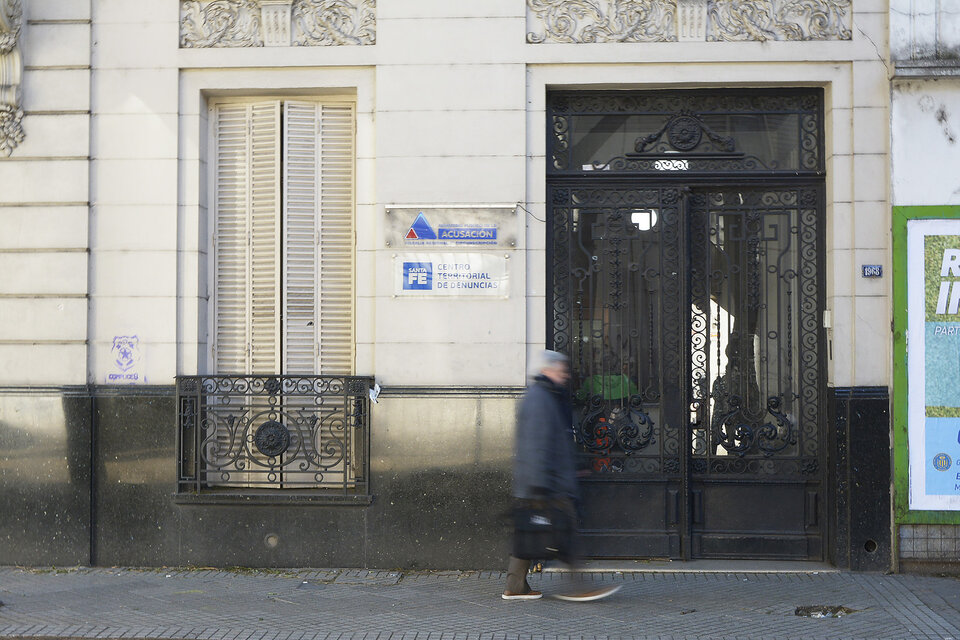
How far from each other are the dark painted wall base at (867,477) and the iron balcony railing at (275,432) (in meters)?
4.02

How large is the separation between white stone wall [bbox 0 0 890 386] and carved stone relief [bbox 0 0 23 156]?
0.37 ft

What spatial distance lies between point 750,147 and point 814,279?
1268 millimetres

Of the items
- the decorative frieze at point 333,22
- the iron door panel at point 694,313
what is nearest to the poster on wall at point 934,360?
the iron door panel at point 694,313

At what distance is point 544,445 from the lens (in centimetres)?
723

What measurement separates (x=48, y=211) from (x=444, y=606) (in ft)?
15.7

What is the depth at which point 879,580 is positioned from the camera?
838 centimetres

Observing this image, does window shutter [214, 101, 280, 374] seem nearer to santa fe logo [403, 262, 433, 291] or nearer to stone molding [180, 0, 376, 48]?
stone molding [180, 0, 376, 48]

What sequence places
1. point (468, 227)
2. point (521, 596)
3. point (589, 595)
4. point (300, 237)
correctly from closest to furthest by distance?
point (589, 595) → point (521, 596) → point (468, 227) → point (300, 237)

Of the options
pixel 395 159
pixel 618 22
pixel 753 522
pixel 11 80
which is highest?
pixel 618 22

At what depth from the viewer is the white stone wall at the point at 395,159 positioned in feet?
28.8

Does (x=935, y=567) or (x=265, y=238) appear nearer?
(x=935, y=567)

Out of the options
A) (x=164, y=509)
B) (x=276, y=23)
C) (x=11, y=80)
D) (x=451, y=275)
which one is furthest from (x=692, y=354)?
(x=11, y=80)

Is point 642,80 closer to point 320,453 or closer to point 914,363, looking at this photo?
point 914,363

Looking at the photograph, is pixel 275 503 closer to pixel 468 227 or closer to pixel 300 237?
pixel 300 237
